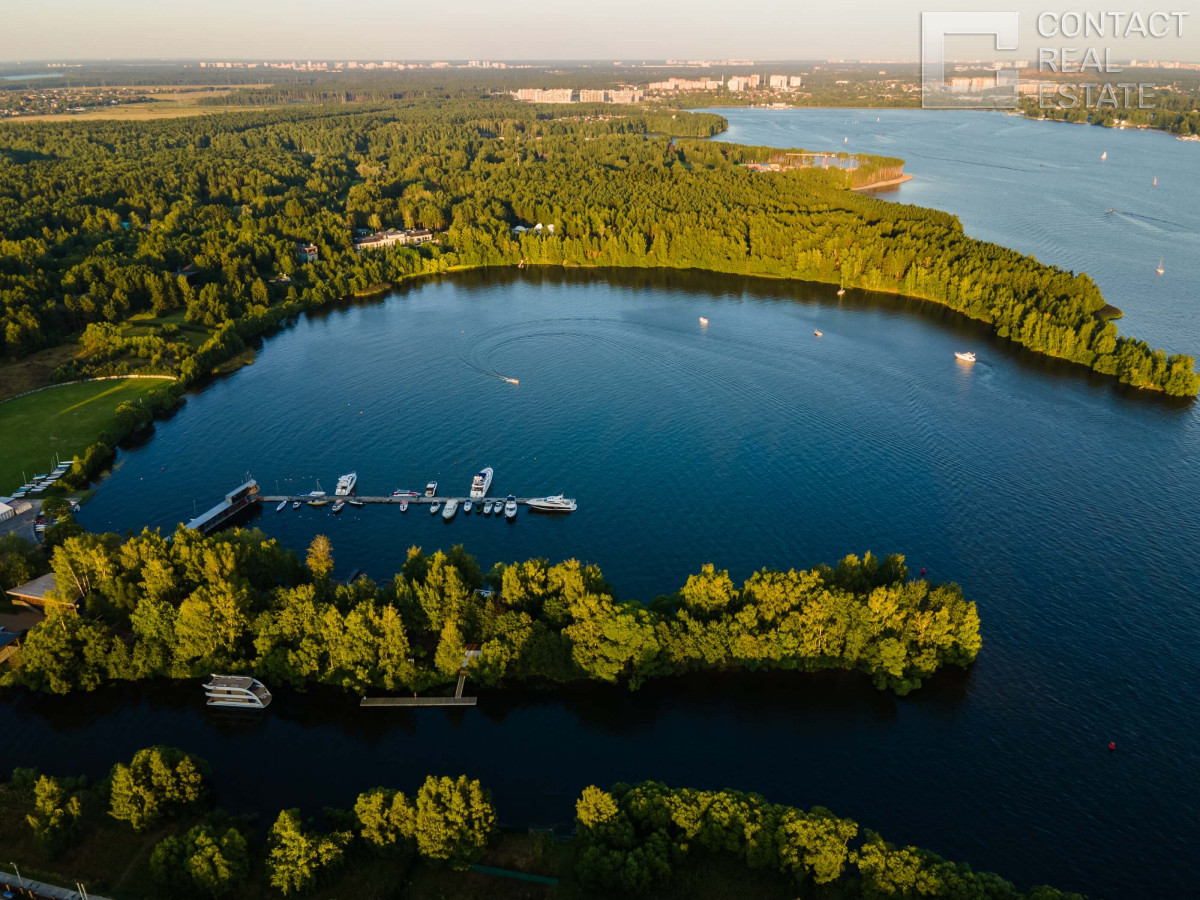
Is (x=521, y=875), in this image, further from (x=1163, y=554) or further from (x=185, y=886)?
(x=1163, y=554)

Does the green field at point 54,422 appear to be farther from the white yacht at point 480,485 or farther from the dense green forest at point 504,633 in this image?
the white yacht at point 480,485

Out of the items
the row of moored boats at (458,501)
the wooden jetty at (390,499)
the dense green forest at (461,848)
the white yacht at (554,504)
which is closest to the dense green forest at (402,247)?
the wooden jetty at (390,499)

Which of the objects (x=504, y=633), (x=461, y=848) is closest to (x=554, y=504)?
(x=504, y=633)

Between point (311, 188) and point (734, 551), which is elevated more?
point (311, 188)

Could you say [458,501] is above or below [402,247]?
below

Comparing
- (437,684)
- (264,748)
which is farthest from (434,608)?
(264,748)

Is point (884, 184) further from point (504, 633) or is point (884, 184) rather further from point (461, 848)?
point (461, 848)

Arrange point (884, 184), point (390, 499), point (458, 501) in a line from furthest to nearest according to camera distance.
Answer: point (884, 184)
point (390, 499)
point (458, 501)
